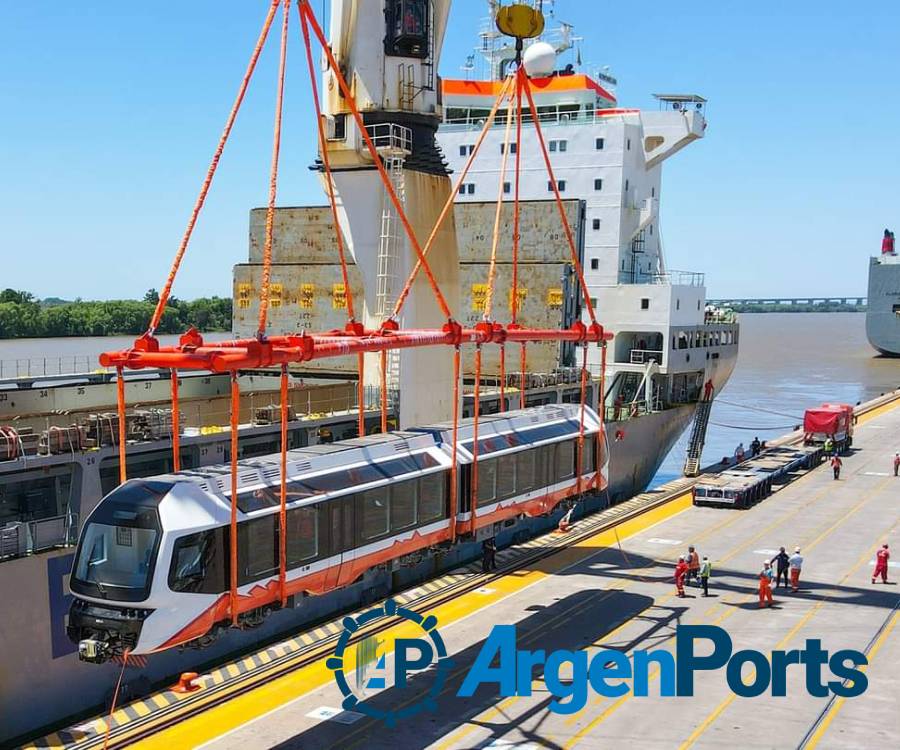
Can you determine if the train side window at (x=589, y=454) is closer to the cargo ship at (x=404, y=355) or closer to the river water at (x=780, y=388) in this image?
the cargo ship at (x=404, y=355)

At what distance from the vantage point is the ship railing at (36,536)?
1908 cm

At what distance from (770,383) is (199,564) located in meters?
94.8

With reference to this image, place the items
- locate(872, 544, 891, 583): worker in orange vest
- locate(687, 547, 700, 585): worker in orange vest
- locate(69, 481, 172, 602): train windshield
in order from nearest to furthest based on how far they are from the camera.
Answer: locate(69, 481, 172, 602): train windshield → locate(687, 547, 700, 585): worker in orange vest → locate(872, 544, 891, 583): worker in orange vest

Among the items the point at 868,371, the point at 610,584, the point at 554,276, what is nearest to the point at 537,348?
the point at 554,276

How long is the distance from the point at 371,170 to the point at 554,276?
13.5m

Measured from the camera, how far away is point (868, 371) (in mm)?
118000

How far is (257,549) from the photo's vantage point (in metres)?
15.8

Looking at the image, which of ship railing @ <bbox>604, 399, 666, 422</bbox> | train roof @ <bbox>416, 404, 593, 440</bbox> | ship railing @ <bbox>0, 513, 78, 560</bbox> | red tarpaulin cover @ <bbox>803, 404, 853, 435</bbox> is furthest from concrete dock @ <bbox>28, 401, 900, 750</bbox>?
red tarpaulin cover @ <bbox>803, 404, 853, 435</bbox>

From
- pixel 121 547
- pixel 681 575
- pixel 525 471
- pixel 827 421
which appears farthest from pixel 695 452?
pixel 121 547

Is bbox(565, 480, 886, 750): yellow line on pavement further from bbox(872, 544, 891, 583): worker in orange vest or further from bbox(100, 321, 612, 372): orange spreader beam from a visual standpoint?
bbox(100, 321, 612, 372): orange spreader beam

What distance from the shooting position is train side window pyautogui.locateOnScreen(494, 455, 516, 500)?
22.3 metres

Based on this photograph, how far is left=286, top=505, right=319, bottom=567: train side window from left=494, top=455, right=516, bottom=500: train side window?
249 inches

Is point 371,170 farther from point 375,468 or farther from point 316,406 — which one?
point 375,468

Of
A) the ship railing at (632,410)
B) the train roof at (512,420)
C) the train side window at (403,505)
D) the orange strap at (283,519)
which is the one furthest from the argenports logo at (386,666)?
the ship railing at (632,410)
